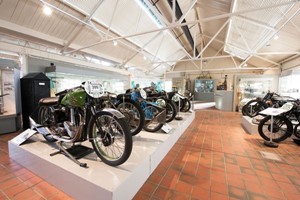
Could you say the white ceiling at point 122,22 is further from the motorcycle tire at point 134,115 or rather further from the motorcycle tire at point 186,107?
the motorcycle tire at point 186,107

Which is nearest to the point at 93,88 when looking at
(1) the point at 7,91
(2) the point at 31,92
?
(2) the point at 31,92

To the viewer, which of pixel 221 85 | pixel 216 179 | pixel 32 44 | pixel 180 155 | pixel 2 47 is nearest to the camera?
pixel 216 179

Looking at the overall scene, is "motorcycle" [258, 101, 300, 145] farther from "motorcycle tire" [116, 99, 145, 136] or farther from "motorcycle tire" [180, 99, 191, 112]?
"motorcycle tire" [116, 99, 145, 136]

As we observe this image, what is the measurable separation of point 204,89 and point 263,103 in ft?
26.3

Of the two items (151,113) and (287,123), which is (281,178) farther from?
(151,113)

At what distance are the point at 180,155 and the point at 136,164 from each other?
4.12 ft

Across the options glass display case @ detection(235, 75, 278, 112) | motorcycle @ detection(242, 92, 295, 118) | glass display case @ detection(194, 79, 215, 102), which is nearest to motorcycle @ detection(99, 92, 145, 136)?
motorcycle @ detection(242, 92, 295, 118)

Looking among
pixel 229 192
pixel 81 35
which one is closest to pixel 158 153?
pixel 229 192

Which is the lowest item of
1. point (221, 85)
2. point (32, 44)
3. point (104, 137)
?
point (104, 137)

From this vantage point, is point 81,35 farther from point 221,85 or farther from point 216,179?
point 221,85

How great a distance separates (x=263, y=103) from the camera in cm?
533

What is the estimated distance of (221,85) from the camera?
12.5 metres

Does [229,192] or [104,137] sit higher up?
[104,137]

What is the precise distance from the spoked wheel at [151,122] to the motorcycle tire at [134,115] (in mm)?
433
